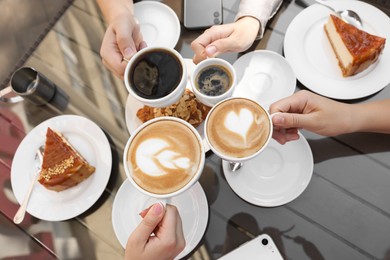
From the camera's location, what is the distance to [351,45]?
4.51 ft

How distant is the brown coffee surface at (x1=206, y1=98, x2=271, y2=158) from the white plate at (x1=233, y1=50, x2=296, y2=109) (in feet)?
0.85

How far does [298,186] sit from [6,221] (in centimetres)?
118

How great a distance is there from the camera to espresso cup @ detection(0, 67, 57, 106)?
4.87ft

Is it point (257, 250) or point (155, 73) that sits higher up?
point (155, 73)

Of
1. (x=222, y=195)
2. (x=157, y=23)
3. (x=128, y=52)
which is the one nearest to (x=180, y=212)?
(x=222, y=195)

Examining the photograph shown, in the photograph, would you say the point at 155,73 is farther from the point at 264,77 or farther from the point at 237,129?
the point at 264,77

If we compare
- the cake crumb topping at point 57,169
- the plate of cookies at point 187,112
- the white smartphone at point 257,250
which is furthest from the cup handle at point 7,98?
the white smartphone at point 257,250

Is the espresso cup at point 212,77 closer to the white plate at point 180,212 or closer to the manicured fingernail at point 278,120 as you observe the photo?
the manicured fingernail at point 278,120

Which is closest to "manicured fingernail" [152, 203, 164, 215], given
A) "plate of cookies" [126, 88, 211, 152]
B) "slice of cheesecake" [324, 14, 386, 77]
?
"plate of cookies" [126, 88, 211, 152]

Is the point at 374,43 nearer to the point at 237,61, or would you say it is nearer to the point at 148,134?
the point at 237,61

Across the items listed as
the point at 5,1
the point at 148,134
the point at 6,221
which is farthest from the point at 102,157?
the point at 5,1

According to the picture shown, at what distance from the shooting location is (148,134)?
3.64 feet

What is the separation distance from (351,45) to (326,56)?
10 cm

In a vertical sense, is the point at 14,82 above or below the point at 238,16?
below
